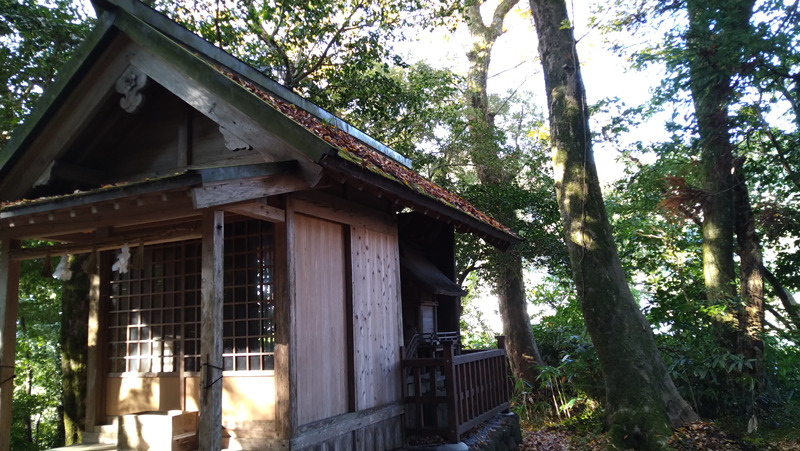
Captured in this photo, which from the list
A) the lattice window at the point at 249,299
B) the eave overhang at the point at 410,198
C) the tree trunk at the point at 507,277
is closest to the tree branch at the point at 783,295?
the tree trunk at the point at 507,277

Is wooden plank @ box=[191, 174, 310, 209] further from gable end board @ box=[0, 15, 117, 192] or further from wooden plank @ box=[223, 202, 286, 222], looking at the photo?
gable end board @ box=[0, 15, 117, 192]

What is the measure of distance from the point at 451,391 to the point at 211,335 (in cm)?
355

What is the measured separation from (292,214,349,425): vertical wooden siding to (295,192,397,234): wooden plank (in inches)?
4.5

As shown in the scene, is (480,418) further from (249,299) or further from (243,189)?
(243,189)

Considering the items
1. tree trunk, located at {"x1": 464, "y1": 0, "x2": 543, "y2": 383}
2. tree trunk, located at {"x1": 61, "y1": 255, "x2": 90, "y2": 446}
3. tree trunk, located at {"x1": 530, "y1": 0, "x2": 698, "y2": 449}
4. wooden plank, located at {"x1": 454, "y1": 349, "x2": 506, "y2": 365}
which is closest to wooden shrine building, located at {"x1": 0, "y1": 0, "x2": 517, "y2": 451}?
wooden plank, located at {"x1": 454, "y1": 349, "x2": 506, "y2": 365}

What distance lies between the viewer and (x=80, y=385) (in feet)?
25.0

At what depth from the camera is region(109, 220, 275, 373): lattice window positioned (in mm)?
5559

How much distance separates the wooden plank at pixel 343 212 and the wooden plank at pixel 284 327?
338 mm

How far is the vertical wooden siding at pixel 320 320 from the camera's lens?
533cm

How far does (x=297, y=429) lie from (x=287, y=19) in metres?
10.9

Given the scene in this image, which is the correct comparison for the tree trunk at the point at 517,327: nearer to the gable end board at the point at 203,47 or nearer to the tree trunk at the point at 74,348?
the gable end board at the point at 203,47

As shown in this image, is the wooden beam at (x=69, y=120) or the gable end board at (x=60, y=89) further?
the wooden beam at (x=69, y=120)

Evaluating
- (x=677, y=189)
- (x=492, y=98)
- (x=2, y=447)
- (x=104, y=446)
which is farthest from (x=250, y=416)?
(x=492, y=98)

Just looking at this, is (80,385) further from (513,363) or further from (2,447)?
(513,363)
